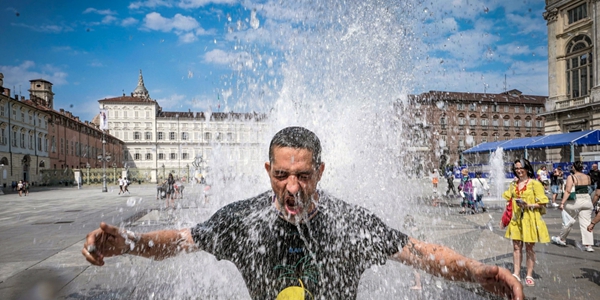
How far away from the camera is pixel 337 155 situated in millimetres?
9086

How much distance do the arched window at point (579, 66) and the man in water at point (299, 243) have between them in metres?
36.0

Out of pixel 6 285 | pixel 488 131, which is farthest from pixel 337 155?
pixel 488 131

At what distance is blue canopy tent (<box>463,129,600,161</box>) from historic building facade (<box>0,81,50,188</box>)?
47613mm

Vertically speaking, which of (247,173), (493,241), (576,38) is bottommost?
(493,241)

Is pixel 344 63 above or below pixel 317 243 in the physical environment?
above

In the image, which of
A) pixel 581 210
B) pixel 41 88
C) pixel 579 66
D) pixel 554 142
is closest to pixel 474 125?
pixel 579 66

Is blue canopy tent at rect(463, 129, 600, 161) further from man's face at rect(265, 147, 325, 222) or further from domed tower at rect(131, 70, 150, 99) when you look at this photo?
domed tower at rect(131, 70, 150, 99)

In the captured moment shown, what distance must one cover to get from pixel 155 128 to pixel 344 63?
92669 mm

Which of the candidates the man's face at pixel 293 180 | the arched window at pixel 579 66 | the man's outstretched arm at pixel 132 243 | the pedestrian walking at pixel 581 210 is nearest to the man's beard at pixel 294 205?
the man's face at pixel 293 180

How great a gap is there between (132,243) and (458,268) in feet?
4.75

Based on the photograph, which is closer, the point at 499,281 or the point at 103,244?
the point at 499,281

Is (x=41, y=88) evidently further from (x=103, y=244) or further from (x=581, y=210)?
(x=103, y=244)

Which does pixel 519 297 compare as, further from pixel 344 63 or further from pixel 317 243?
pixel 344 63

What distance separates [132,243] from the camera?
1.75m
